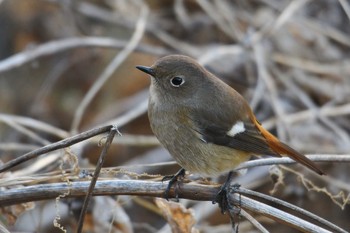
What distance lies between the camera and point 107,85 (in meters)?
6.46

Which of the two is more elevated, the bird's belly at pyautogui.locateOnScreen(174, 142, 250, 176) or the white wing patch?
the white wing patch

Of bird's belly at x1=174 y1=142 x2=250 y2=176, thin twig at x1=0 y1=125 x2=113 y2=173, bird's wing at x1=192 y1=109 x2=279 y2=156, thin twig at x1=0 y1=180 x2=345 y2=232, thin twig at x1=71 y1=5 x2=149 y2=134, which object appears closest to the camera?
thin twig at x1=0 y1=125 x2=113 y2=173

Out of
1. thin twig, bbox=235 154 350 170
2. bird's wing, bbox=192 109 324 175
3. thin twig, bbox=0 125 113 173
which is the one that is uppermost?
bird's wing, bbox=192 109 324 175

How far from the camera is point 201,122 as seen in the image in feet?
11.7

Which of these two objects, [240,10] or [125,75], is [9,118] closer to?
[125,75]

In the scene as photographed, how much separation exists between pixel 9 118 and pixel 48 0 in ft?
6.10

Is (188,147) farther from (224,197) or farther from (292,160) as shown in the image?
(292,160)

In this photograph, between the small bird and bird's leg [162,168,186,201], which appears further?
the small bird

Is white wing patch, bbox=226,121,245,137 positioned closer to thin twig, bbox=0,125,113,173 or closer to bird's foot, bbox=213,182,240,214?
bird's foot, bbox=213,182,240,214

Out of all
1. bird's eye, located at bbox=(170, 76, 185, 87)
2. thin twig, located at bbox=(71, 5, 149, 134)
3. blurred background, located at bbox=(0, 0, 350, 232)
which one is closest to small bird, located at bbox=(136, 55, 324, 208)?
bird's eye, located at bbox=(170, 76, 185, 87)

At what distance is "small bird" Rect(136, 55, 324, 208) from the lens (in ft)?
11.4

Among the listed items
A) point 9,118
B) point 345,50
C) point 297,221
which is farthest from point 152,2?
point 297,221

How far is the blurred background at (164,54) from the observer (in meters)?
5.14

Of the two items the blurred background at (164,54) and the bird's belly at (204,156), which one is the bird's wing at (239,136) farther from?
the blurred background at (164,54)
